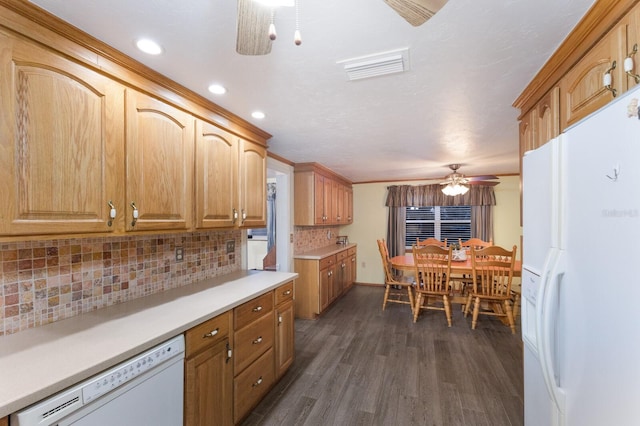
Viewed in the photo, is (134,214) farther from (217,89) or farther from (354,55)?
(354,55)

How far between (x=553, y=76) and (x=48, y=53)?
7.89 ft

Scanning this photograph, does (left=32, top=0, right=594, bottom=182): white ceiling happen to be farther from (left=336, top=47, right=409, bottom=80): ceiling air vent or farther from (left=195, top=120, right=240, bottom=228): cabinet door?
(left=195, top=120, right=240, bottom=228): cabinet door

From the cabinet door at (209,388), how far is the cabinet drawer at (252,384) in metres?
0.07

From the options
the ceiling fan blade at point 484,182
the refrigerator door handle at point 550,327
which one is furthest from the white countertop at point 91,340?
the ceiling fan blade at point 484,182

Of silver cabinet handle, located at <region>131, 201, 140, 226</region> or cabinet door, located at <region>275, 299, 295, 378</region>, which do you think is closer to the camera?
silver cabinet handle, located at <region>131, 201, 140, 226</region>

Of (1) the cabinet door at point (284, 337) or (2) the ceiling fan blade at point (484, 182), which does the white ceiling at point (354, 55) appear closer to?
(1) the cabinet door at point (284, 337)

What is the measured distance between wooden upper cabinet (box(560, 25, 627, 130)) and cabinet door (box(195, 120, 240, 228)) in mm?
2113

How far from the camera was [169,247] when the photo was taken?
80.7 inches

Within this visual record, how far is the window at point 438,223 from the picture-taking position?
545 centimetres

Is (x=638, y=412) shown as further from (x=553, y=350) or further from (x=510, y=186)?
(x=510, y=186)

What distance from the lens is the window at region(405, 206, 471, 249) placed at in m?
5.45

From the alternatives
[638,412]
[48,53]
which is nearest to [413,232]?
[638,412]

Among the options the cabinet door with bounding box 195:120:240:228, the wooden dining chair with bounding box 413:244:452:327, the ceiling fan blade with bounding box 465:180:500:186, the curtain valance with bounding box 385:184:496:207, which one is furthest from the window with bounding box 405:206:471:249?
the cabinet door with bounding box 195:120:240:228

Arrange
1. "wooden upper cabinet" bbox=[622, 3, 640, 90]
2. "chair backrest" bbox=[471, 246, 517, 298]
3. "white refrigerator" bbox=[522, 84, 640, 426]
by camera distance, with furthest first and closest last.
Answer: "chair backrest" bbox=[471, 246, 517, 298], "wooden upper cabinet" bbox=[622, 3, 640, 90], "white refrigerator" bbox=[522, 84, 640, 426]
